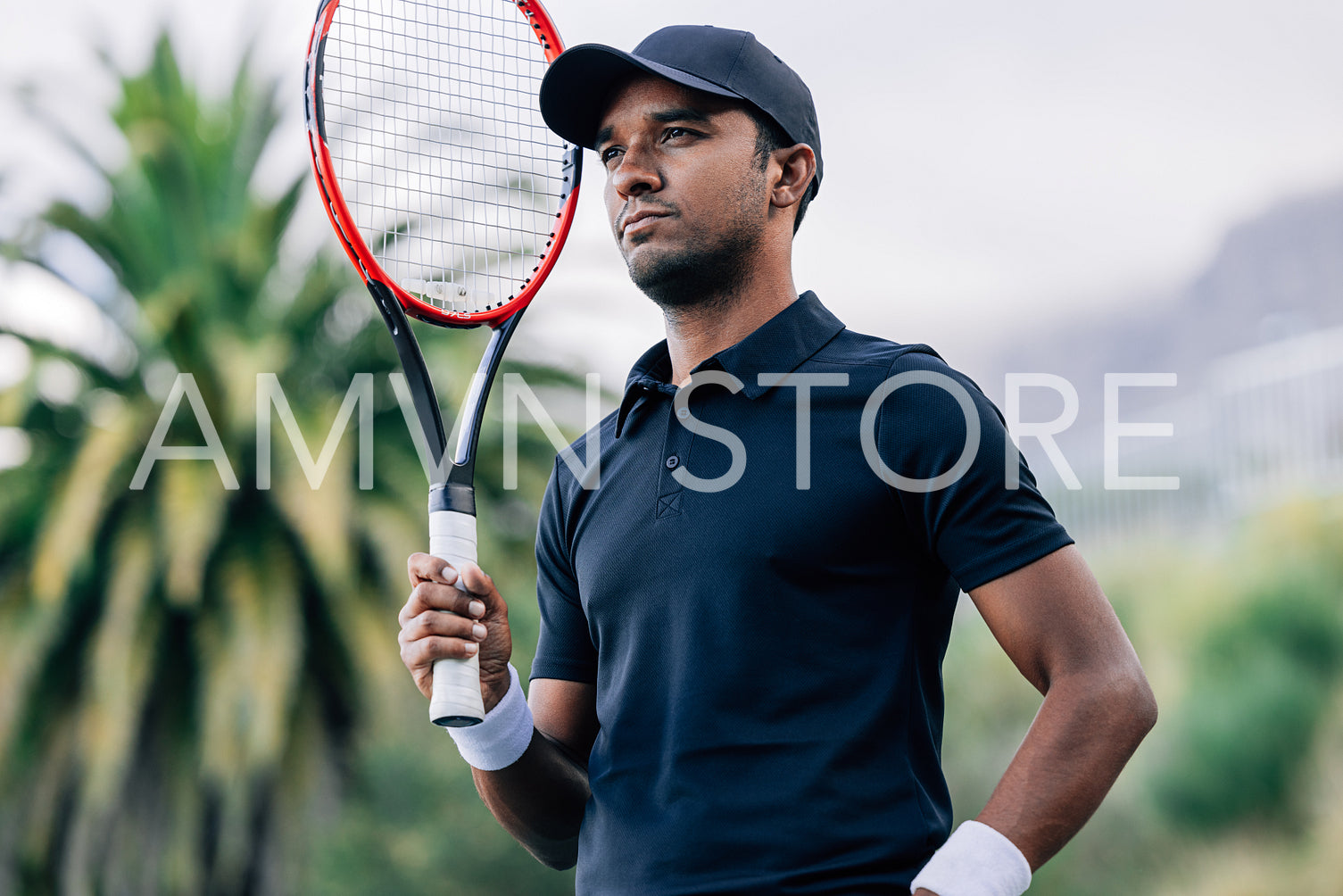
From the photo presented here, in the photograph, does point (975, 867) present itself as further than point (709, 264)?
No

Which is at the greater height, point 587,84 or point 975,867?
point 587,84

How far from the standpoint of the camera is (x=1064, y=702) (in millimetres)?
2145

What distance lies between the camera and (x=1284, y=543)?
16547 millimetres

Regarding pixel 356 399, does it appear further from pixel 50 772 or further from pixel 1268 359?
pixel 1268 359

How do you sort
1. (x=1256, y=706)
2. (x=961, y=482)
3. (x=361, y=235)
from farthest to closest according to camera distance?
1. (x=1256, y=706)
2. (x=361, y=235)
3. (x=961, y=482)

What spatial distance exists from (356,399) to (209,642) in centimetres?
196

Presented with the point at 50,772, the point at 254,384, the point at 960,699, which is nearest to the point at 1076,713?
the point at 254,384

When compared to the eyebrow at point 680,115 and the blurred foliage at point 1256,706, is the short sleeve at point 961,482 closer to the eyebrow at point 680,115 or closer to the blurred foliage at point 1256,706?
the eyebrow at point 680,115

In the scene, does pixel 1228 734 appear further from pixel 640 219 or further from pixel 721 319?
pixel 640 219

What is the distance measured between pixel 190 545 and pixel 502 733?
741 centimetres

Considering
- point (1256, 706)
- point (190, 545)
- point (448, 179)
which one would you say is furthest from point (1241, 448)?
point (448, 179)

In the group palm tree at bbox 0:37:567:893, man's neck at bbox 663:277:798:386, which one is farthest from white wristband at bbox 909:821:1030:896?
palm tree at bbox 0:37:567:893

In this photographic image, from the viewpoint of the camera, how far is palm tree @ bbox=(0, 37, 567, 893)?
9.98 meters

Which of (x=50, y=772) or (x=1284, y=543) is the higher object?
(x=1284, y=543)
